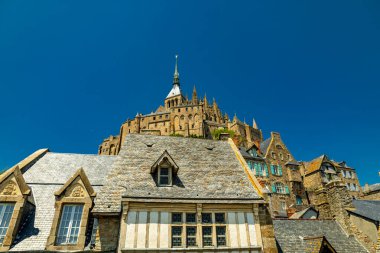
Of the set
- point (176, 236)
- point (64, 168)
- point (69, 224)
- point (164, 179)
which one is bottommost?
point (176, 236)

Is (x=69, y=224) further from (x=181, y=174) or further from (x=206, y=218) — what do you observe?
(x=206, y=218)

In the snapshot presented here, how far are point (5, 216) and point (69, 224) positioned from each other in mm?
2694

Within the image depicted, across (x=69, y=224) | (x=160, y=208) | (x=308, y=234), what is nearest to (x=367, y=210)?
(x=308, y=234)

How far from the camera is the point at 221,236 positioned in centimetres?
1109

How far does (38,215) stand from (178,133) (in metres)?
73.6

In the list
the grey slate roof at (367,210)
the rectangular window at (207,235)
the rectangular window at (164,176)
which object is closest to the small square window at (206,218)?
the rectangular window at (207,235)

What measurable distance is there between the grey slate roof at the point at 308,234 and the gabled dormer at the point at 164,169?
6734 millimetres

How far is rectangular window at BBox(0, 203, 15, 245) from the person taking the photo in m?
10.3

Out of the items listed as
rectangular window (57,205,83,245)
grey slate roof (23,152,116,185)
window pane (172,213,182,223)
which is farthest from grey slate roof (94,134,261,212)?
grey slate roof (23,152,116,185)

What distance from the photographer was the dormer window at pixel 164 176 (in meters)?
12.5

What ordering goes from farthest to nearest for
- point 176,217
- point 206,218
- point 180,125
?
point 180,125 < point 206,218 < point 176,217

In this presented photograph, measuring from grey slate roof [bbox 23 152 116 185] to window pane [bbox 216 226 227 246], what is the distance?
653 cm

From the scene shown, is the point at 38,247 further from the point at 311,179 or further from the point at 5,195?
the point at 311,179

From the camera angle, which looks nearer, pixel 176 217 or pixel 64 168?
pixel 176 217
